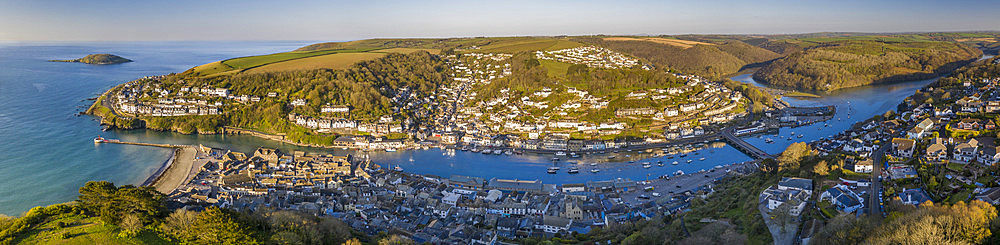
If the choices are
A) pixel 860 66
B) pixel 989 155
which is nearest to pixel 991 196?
pixel 989 155

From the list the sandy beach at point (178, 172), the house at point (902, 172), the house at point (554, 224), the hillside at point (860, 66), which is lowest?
the house at point (554, 224)

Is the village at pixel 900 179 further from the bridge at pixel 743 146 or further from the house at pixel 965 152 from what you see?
the bridge at pixel 743 146

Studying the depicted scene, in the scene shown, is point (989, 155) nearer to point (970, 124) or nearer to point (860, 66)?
point (970, 124)

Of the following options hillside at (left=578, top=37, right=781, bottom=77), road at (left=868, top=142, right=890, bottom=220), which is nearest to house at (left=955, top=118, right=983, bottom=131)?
road at (left=868, top=142, right=890, bottom=220)

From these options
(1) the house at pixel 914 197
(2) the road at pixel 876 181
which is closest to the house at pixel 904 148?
(2) the road at pixel 876 181

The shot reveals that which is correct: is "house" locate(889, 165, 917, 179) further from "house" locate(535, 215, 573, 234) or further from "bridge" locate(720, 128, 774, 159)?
"bridge" locate(720, 128, 774, 159)

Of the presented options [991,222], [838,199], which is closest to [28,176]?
[838,199]
